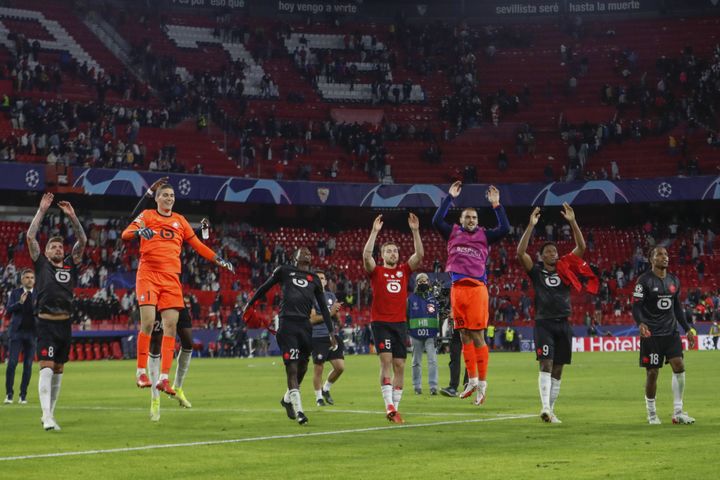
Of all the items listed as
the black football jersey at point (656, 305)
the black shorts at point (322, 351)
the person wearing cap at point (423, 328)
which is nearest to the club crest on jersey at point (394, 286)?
the black football jersey at point (656, 305)

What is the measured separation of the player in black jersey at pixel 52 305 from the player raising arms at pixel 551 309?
21.0 feet

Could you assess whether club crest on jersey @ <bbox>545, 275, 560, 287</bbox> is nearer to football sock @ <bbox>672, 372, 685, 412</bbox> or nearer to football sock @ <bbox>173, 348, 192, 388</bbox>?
football sock @ <bbox>672, 372, 685, 412</bbox>

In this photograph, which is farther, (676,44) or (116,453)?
(676,44)

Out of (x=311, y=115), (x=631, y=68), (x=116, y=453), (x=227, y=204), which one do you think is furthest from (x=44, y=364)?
(x=631, y=68)

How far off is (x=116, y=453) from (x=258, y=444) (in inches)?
66.8

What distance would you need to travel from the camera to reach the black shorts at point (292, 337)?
16094 mm

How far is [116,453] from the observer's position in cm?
1245

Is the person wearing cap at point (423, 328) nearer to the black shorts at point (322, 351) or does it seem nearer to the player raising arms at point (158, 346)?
the black shorts at point (322, 351)

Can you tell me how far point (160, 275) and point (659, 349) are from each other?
23.4 feet

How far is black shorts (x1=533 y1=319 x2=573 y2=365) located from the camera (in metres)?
15.8

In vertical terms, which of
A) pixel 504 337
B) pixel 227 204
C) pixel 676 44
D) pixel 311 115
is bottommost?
pixel 504 337

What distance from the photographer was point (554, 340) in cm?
1597

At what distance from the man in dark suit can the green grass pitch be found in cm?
70

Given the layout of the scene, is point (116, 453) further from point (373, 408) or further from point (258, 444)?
point (373, 408)
